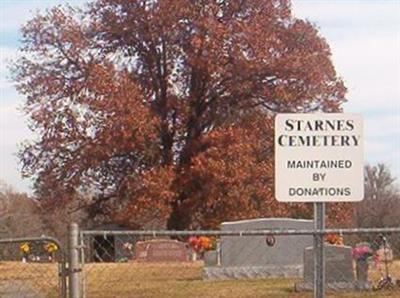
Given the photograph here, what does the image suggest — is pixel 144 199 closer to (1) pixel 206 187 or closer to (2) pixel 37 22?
(1) pixel 206 187

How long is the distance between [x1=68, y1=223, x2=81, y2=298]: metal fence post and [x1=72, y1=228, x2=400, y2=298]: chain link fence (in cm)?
438

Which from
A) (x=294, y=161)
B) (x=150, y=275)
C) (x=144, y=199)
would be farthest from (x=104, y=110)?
(x=294, y=161)

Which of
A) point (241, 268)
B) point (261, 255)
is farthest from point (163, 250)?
point (241, 268)

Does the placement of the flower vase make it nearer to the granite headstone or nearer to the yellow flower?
the yellow flower

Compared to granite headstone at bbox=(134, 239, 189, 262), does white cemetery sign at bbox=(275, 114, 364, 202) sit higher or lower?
higher

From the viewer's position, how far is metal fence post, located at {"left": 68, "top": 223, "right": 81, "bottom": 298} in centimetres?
775

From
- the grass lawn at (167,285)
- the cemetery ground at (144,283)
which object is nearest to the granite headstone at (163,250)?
the grass lawn at (167,285)

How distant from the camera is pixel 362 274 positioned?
18891mm

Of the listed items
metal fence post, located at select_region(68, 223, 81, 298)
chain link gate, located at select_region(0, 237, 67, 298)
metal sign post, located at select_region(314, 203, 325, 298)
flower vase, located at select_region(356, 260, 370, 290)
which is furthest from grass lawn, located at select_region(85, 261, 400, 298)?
metal sign post, located at select_region(314, 203, 325, 298)

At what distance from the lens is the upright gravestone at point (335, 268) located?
18172 mm

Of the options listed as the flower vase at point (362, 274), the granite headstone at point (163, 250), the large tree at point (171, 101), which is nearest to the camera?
→ the flower vase at point (362, 274)

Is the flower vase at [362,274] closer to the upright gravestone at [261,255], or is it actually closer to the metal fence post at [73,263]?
the upright gravestone at [261,255]

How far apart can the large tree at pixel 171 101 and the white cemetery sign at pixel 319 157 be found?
27134 millimetres

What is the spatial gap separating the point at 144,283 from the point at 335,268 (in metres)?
3.87
